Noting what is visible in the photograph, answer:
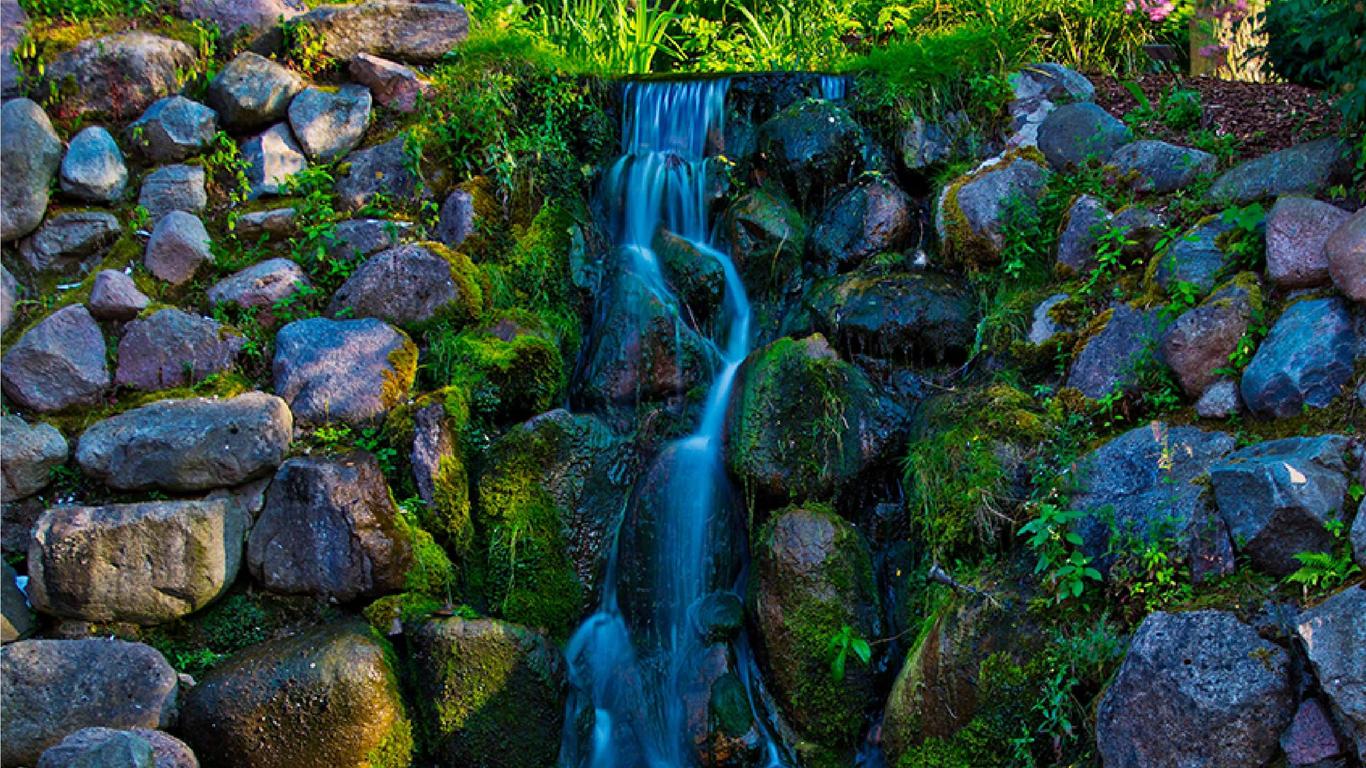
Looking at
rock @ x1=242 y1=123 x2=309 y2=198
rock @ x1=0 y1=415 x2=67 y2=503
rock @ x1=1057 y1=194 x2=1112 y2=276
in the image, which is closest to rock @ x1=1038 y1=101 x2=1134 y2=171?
rock @ x1=1057 y1=194 x2=1112 y2=276

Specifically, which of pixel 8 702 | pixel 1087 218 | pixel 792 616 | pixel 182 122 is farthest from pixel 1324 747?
pixel 182 122

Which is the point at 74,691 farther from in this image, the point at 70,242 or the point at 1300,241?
the point at 1300,241

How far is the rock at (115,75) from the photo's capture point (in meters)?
6.43

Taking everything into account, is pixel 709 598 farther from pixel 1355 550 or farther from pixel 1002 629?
pixel 1355 550

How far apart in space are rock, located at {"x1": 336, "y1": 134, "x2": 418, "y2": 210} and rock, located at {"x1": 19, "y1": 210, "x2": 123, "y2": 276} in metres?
1.27

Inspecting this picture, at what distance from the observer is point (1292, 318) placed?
4406 millimetres

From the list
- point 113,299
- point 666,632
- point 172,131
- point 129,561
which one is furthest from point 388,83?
point 666,632

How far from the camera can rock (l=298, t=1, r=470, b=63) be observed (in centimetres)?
693

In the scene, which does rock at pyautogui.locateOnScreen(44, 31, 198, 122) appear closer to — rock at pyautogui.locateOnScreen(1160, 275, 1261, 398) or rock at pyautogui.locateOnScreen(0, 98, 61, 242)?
rock at pyautogui.locateOnScreen(0, 98, 61, 242)

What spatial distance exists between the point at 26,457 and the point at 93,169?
6.16ft

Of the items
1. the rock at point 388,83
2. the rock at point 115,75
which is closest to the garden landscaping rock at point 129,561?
the rock at point 115,75

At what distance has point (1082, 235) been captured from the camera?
564 cm

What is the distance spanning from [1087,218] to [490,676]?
382 centimetres

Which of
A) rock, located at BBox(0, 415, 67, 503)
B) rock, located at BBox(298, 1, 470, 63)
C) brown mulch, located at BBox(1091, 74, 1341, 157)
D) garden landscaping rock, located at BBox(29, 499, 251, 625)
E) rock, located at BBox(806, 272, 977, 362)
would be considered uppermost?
rock, located at BBox(298, 1, 470, 63)
